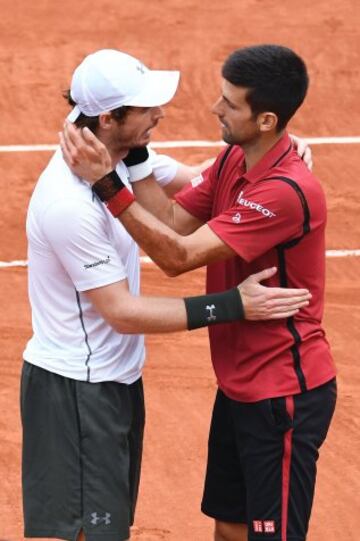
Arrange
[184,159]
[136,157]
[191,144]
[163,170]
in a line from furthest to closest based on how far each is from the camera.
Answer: [191,144]
[184,159]
[163,170]
[136,157]

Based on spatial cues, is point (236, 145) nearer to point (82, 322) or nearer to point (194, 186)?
point (194, 186)

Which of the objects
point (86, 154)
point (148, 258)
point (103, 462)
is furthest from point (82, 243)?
point (148, 258)

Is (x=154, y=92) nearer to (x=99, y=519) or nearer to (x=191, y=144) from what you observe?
(x=99, y=519)

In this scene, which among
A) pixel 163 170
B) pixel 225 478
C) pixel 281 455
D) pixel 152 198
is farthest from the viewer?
pixel 163 170

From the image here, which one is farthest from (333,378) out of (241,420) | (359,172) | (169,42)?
(169,42)

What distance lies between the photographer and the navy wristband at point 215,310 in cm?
592

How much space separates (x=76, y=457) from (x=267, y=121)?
1.80 m

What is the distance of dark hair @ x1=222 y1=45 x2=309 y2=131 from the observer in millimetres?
5945

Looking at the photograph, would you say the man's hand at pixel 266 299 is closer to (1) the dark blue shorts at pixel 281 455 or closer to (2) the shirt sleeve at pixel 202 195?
(1) the dark blue shorts at pixel 281 455

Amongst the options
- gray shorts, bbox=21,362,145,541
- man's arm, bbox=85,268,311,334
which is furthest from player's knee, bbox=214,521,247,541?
man's arm, bbox=85,268,311,334

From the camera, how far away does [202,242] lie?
5992 mm

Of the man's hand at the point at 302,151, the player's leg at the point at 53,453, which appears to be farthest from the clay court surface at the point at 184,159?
the man's hand at the point at 302,151

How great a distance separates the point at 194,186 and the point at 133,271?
2.26 feet

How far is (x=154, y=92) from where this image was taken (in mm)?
5957
